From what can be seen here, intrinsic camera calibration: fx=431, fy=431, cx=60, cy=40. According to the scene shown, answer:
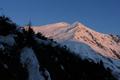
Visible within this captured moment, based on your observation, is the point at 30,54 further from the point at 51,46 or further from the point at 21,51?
the point at 51,46

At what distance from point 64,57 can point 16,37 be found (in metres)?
4.83

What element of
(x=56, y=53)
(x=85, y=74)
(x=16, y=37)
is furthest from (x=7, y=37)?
(x=85, y=74)

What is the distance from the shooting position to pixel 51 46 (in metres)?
28.2

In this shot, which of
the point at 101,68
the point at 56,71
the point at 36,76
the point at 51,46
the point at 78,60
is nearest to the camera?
the point at 36,76

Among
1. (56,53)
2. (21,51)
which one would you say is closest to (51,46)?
(56,53)

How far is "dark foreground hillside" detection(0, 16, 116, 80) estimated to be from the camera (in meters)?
22.4

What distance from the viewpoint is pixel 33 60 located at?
24312 millimetres

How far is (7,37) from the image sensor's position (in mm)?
24328

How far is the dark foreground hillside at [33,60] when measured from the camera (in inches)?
882

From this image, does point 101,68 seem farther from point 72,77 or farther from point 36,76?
point 36,76

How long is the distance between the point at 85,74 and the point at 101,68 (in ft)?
11.2

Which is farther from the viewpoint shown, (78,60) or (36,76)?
(78,60)

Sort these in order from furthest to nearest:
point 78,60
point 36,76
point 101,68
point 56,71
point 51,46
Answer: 1. point 101,68
2. point 78,60
3. point 51,46
4. point 56,71
5. point 36,76

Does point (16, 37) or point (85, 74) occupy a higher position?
point (16, 37)
